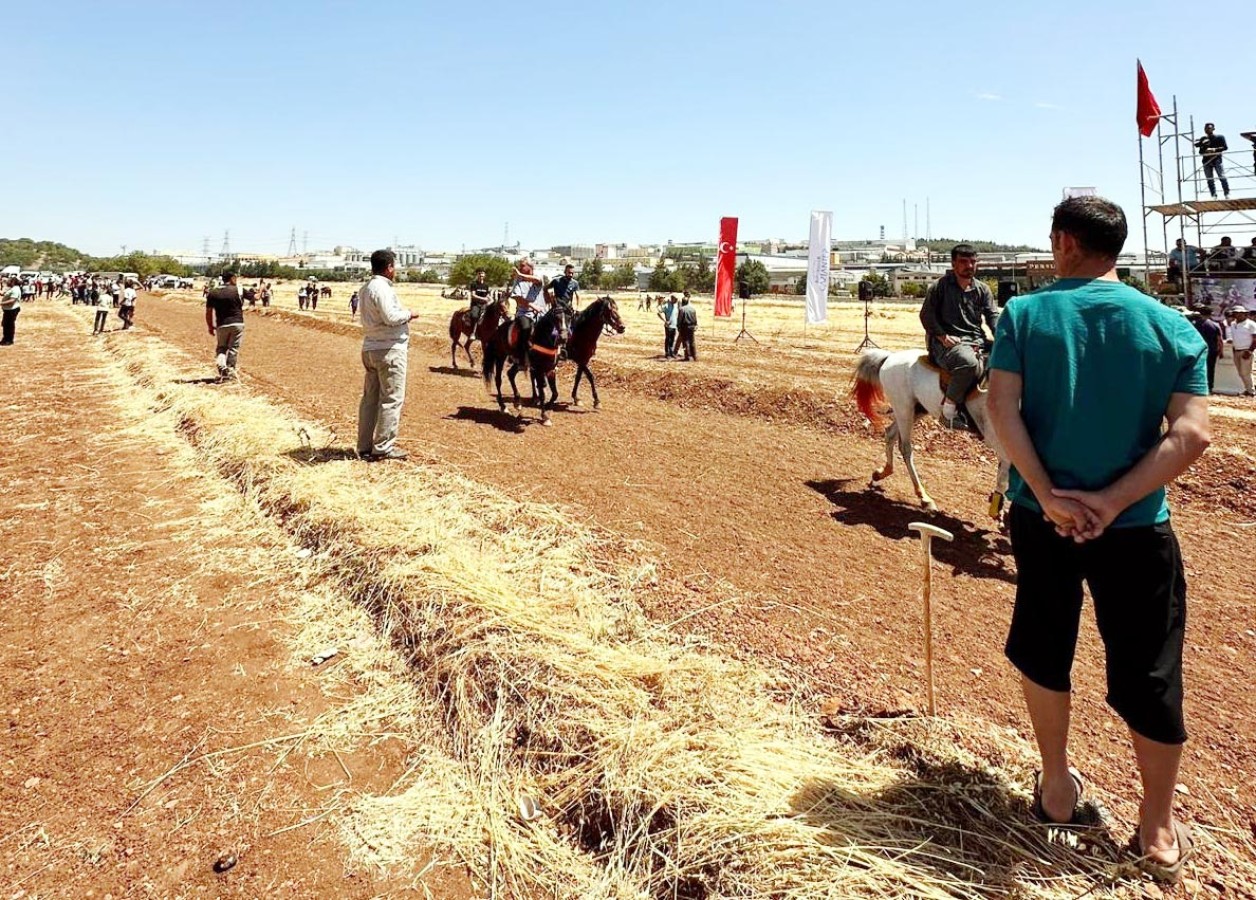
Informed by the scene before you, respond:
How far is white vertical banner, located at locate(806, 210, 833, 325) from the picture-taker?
2078 centimetres

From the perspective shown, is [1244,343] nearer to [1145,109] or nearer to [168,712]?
[1145,109]

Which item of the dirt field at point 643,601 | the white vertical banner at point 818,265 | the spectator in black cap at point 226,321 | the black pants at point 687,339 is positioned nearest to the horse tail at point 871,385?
the dirt field at point 643,601

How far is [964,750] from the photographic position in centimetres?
284

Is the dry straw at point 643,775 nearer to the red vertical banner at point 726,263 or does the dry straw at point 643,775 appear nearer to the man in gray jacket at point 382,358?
the man in gray jacket at point 382,358

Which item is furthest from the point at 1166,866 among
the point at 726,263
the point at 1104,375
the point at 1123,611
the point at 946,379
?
the point at 726,263

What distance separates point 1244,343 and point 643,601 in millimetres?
15445

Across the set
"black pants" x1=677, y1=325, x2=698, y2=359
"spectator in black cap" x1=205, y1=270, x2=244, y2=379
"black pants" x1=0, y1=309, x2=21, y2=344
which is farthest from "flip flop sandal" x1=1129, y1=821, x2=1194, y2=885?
"black pants" x1=0, y1=309, x2=21, y2=344

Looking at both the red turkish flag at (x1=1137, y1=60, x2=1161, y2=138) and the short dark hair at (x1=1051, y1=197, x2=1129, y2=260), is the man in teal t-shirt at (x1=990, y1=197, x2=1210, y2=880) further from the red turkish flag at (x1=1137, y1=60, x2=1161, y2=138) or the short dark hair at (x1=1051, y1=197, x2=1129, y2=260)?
the red turkish flag at (x1=1137, y1=60, x2=1161, y2=138)

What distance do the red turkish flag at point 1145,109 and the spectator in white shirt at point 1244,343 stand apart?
21.6 feet

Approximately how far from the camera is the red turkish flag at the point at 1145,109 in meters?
16.7

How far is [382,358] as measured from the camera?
718 cm

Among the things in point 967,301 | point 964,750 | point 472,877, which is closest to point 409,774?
point 472,877

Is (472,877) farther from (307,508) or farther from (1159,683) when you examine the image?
(307,508)

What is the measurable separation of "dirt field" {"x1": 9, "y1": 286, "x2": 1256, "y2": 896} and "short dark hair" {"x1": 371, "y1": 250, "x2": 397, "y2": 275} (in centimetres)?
215
